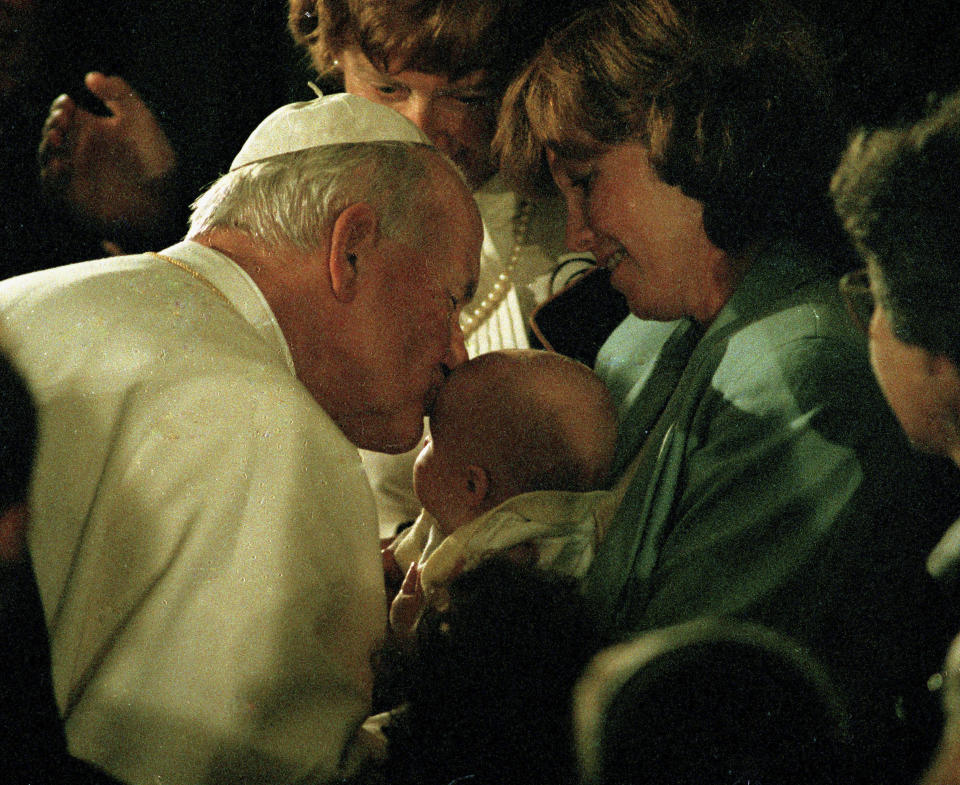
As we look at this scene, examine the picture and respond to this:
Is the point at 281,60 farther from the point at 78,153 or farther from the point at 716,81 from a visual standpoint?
the point at 716,81

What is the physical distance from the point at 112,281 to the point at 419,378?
504 millimetres

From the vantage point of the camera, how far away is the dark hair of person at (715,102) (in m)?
1.24

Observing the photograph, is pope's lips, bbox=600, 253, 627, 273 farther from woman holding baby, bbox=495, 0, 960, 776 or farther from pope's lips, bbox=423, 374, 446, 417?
pope's lips, bbox=423, 374, 446, 417

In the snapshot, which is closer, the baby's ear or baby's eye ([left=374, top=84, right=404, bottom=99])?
the baby's ear

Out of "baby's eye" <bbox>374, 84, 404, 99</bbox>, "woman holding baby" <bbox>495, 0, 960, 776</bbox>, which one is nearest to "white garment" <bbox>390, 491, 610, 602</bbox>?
"woman holding baby" <bbox>495, 0, 960, 776</bbox>

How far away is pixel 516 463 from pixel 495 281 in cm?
74

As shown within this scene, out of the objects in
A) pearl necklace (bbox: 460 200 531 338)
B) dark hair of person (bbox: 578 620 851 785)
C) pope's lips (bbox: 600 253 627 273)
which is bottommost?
pearl necklace (bbox: 460 200 531 338)

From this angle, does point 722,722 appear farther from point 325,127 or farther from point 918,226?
point 325,127

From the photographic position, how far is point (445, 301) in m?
1.45

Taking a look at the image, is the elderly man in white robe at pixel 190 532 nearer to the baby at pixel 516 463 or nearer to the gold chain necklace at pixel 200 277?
the gold chain necklace at pixel 200 277

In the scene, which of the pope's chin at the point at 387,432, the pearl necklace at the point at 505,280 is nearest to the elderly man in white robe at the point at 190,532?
the pope's chin at the point at 387,432

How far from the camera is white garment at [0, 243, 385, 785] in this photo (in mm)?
1034

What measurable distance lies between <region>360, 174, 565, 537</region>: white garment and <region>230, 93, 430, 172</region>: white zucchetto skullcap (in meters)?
0.67

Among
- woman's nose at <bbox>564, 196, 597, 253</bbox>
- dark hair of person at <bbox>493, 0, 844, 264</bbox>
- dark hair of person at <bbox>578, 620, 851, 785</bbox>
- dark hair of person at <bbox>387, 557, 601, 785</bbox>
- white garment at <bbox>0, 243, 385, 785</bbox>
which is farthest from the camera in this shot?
woman's nose at <bbox>564, 196, 597, 253</bbox>
